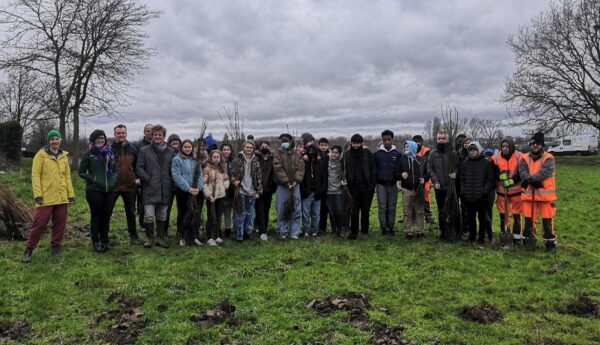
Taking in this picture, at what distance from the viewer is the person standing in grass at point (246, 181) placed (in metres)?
8.71

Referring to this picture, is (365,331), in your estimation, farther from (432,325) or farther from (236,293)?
(236,293)

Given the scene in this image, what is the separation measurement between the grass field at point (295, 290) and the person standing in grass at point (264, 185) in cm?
56

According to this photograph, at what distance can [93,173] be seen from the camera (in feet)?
25.0

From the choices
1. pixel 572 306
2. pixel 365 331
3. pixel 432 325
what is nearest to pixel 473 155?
pixel 572 306

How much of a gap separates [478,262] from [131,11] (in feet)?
60.3

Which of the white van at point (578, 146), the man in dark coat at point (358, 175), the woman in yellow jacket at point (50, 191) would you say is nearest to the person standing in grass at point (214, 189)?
the woman in yellow jacket at point (50, 191)

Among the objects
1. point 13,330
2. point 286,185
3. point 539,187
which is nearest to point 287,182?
point 286,185

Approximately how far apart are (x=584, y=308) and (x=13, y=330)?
22.0 feet

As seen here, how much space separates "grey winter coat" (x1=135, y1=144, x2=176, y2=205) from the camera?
7.98 metres

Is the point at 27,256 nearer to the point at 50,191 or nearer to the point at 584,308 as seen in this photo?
the point at 50,191

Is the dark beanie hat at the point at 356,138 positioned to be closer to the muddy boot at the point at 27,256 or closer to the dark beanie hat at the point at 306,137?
the dark beanie hat at the point at 306,137

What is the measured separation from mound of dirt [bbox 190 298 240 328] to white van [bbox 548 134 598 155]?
164ft

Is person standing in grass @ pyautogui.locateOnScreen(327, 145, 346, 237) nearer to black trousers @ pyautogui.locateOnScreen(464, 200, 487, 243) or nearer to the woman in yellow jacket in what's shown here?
black trousers @ pyautogui.locateOnScreen(464, 200, 487, 243)

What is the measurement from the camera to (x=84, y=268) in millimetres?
6766
